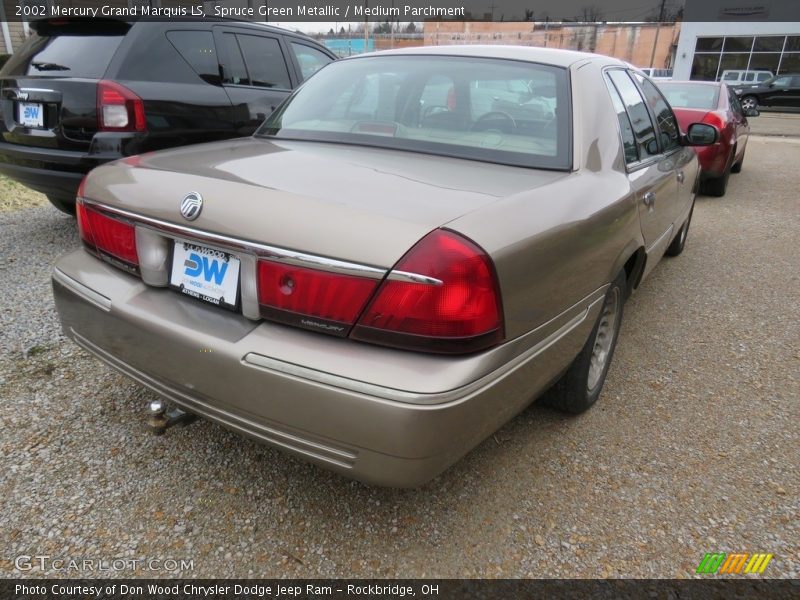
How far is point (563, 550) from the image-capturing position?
1.84m

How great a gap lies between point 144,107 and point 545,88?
2.75m

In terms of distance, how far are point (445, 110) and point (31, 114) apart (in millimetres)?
3070

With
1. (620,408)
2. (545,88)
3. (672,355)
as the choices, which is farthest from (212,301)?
(672,355)

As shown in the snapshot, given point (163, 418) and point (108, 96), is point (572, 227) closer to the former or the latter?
point (163, 418)

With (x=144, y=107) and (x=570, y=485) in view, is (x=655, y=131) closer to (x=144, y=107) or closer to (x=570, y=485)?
(x=570, y=485)

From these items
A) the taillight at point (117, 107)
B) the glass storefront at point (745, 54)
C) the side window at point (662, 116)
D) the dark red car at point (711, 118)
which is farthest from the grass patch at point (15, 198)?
the glass storefront at point (745, 54)

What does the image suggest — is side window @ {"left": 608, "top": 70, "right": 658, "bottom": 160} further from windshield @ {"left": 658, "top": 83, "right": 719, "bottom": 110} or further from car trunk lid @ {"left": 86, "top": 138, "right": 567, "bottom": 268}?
windshield @ {"left": 658, "top": 83, "right": 719, "bottom": 110}

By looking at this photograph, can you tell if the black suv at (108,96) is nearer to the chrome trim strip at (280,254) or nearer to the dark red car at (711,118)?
the chrome trim strip at (280,254)

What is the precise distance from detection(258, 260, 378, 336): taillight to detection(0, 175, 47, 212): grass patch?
206 inches

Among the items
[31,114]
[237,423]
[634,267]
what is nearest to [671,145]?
[634,267]

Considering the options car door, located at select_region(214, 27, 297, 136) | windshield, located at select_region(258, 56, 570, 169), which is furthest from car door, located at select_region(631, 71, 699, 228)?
car door, located at select_region(214, 27, 297, 136)

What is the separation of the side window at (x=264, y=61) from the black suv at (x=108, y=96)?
19cm

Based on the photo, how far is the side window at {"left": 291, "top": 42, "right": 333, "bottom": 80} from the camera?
5273 millimetres

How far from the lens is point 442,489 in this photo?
6.86 feet
